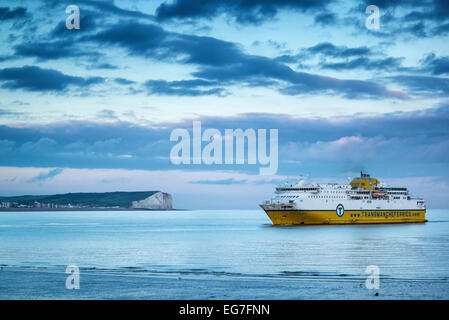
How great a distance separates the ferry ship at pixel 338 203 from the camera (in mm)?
94688

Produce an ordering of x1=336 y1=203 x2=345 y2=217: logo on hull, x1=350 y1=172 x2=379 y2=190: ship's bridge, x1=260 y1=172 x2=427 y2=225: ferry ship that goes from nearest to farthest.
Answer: x1=260 y1=172 x2=427 y2=225: ferry ship → x1=336 y1=203 x2=345 y2=217: logo on hull → x1=350 y1=172 x2=379 y2=190: ship's bridge

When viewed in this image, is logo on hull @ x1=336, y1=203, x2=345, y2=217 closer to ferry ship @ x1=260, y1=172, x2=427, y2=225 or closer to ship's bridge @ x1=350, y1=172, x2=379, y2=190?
ferry ship @ x1=260, y1=172, x2=427, y2=225

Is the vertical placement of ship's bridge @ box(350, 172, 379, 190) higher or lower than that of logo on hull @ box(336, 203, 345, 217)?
higher

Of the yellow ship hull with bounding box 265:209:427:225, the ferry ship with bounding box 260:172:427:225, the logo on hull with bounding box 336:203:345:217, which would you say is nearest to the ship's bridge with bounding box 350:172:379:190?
the ferry ship with bounding box 260:172:427:225

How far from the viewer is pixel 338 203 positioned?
99.4 meters

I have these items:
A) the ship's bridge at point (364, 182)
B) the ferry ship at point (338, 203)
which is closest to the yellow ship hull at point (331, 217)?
the ferry ship at point (338, 203)

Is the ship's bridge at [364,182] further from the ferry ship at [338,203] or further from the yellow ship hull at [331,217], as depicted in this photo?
the yellow ship hull at [331,217]

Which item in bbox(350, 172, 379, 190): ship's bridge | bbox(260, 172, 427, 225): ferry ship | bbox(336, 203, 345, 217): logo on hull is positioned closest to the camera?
bbox(260, 172, 427, 225): ferry ship

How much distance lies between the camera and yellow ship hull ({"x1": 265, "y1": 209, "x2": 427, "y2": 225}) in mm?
94875

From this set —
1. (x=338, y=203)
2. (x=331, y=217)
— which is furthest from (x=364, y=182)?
(x=331, y=217)
